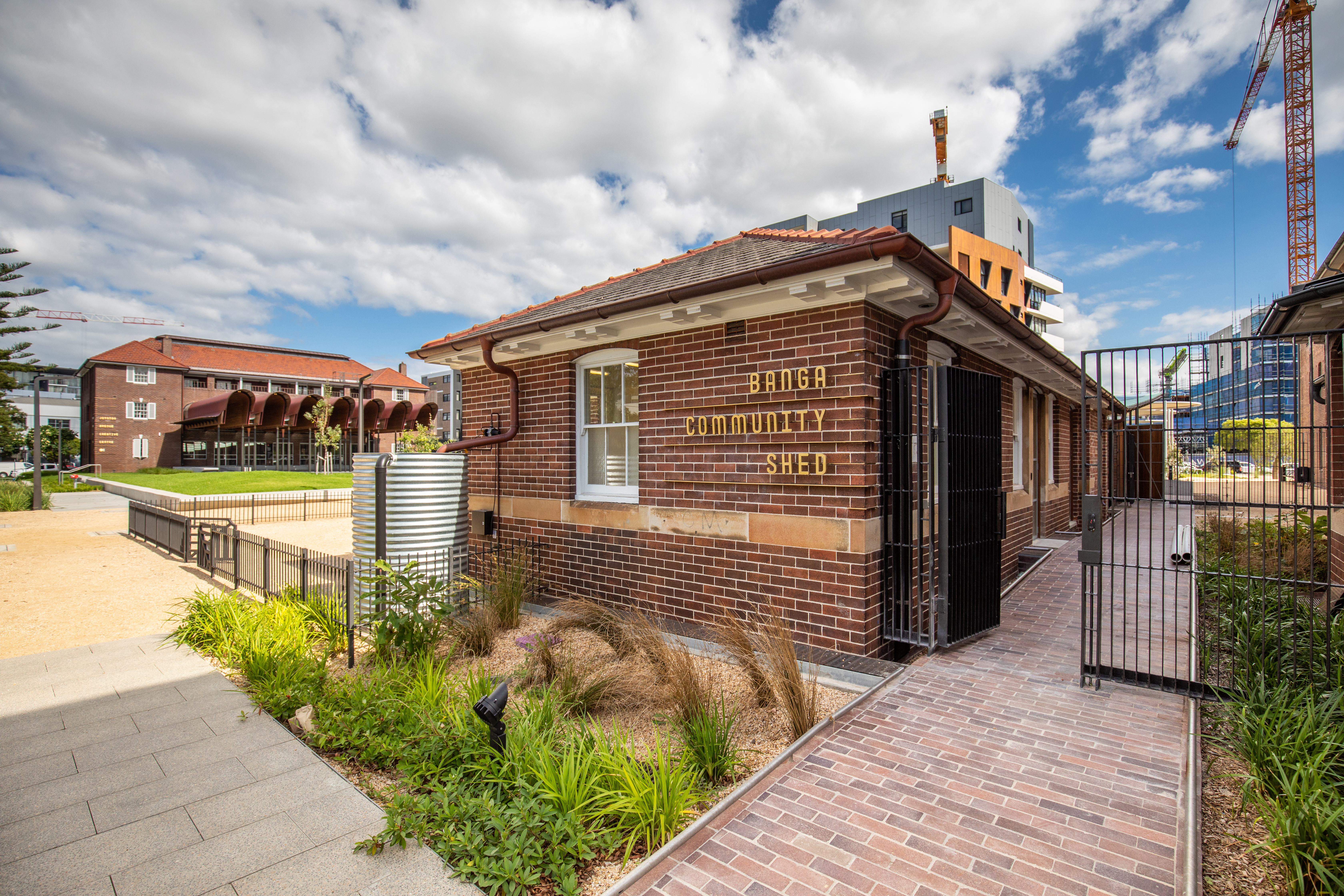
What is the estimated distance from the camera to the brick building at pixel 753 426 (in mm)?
5266

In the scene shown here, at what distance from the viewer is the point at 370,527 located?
6977 millimetres

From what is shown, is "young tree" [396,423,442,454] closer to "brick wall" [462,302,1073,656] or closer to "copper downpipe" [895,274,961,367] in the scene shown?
"brick wall" [462,302,1073,656]

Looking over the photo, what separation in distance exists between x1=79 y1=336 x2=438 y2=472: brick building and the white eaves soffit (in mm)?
36202

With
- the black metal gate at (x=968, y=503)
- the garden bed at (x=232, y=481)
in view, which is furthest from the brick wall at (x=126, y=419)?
the black metal gate at (x=968, y=503)

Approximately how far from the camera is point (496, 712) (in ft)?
11.0

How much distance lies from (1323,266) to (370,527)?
1172 cm

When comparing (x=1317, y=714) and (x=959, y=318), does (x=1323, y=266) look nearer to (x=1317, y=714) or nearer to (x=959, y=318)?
(x=959, y=318)

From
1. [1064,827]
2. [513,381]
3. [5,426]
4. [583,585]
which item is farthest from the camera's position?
[5,426]

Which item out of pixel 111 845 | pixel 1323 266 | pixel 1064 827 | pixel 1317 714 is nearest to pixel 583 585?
pixel 111 845

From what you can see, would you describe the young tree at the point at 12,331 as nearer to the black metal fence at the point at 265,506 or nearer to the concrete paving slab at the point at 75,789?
the black metal fence at the point at 265,506

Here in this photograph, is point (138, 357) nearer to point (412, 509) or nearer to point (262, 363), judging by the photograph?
point (262, 363)

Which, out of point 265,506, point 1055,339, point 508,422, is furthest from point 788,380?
point 1055,339

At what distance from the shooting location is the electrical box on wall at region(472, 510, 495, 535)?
8.98 m

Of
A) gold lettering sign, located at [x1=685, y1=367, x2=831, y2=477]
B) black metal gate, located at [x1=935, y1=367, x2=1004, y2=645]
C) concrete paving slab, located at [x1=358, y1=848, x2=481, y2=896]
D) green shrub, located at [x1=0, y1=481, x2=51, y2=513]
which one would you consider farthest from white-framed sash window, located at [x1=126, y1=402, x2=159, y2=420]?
black metal gate, located at [x1=935, y1=367, x2=1004, y2=645]
